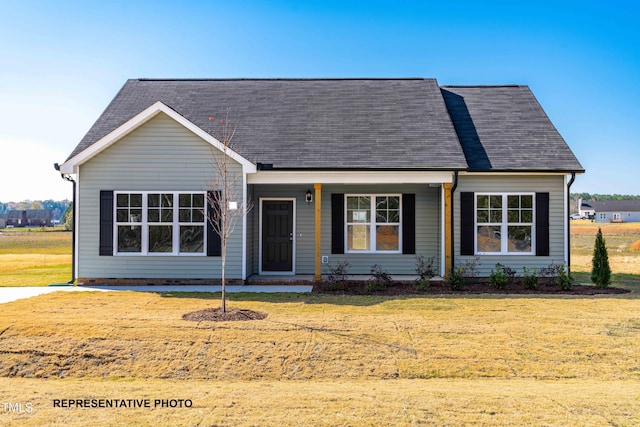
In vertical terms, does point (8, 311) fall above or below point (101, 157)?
below

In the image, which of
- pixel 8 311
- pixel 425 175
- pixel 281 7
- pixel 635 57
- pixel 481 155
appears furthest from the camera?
pixel 635 57

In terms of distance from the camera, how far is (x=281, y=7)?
1677 cm

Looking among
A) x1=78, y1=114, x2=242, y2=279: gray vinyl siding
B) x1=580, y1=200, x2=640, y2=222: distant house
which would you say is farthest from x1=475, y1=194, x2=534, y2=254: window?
x1=580, y1=200, x2=640, y2=222: distant house

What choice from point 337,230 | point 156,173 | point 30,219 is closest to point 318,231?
point 337,230

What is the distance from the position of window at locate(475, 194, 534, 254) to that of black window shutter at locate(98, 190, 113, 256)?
949cm

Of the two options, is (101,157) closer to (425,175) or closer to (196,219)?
(196,219)

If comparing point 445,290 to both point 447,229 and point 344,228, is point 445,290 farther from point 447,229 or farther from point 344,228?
point 344,228

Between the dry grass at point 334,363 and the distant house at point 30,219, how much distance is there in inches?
3840

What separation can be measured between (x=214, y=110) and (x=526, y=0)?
33.7ft

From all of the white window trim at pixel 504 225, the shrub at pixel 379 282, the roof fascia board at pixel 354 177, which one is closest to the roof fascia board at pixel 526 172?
the white window trim at pixel 504 225

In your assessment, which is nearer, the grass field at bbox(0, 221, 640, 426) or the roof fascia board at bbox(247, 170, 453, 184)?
the grass field at bbox(0, 221, 640, 426)

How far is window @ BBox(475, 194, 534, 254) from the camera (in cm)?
1341

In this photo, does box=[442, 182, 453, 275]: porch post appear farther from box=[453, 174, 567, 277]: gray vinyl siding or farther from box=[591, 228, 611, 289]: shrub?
box=[591, 228, 611, 289]: shrub

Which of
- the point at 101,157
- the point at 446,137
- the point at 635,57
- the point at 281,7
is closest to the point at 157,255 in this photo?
the point at 101,157
